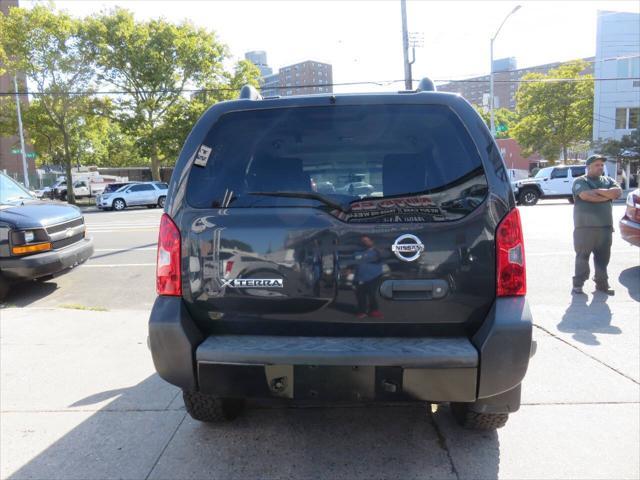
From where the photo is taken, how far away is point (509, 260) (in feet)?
7.72

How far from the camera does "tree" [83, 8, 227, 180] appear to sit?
3294 centimetres

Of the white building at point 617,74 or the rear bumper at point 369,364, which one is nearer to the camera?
the rear bumper at point 369,364

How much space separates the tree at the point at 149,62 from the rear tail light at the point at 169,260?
3270 cm

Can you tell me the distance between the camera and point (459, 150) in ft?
8.06

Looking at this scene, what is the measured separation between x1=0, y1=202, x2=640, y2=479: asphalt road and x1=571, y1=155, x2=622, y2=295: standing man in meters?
1.29

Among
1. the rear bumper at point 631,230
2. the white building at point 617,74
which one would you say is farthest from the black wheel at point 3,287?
the white building at point 617,74

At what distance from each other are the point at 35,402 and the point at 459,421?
2989 millimetres

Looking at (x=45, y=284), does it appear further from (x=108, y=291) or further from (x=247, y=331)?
(x=247, y=331)

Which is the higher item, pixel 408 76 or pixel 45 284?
pixel 408 76

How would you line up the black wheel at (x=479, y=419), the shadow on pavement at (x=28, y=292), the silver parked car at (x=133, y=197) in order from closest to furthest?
1. the black wheel at (x=479, y=419)
2. the shadow on pavement at (x=28, y=292)
3. the silver parked car at (x=133, y=197)

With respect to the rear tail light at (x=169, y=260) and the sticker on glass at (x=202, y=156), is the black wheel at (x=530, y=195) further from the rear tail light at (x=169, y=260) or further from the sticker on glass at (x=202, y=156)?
the rear tail light at (x=169, y=260)

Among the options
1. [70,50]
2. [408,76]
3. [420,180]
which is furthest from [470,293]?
[70,50]

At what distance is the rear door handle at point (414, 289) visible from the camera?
2316 mm

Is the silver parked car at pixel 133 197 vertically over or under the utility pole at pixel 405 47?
under
